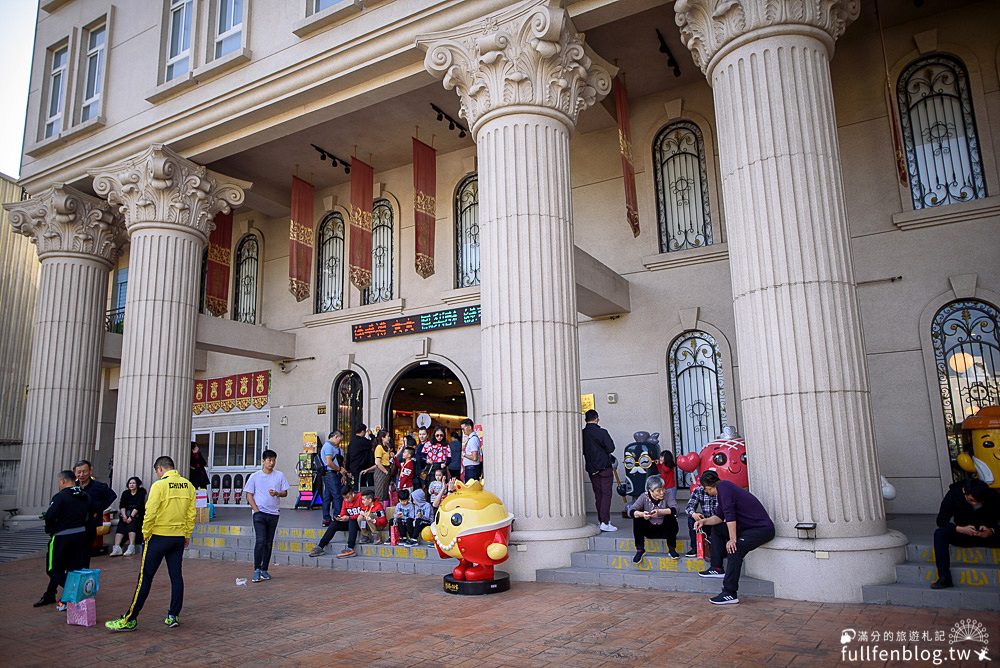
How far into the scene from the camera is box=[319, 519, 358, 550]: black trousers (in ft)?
34.9

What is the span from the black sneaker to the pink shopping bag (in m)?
6.49

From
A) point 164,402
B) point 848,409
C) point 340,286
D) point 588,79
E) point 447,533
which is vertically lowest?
point 447,533

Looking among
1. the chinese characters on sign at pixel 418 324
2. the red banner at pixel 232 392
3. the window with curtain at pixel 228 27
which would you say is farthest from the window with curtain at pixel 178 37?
the red banner at pixel 232 392

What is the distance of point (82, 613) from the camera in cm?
718

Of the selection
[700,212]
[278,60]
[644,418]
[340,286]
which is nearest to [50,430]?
[340,286]

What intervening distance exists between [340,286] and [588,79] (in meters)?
9.31

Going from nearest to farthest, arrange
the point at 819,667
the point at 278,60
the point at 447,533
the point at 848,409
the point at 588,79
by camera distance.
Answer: the point at 819,667 → the point at 848,409 → the point at 447,533 → the point at 588,79 → the point at 278,60

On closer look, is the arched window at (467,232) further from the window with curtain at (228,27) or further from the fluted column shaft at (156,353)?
the fluted column shaft at (156,353)

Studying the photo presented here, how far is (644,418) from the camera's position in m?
12.9

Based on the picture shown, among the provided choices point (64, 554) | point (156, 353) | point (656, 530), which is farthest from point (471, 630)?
point (156, 353)

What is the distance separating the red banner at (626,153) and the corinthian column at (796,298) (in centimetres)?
325

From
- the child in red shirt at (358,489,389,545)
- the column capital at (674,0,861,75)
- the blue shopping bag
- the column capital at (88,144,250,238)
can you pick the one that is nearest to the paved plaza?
the blue shopping bag

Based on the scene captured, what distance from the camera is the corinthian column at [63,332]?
15586 mm

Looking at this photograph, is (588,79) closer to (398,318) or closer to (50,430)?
(398,318)
